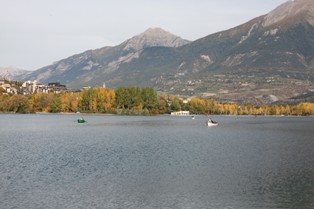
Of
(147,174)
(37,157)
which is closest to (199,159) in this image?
(147,174)

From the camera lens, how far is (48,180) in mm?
46344

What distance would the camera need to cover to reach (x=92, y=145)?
8438cm

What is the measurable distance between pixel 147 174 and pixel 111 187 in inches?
338

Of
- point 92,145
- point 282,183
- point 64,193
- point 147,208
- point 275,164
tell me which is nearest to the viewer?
point 147,208

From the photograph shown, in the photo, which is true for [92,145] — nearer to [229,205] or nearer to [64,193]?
[64,193]

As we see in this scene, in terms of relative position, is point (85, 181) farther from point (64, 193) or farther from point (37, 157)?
point (37, 157)

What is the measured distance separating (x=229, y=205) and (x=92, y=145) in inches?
2033

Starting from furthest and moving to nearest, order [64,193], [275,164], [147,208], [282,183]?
[275,164], [282,183], [64,193], [147,208]

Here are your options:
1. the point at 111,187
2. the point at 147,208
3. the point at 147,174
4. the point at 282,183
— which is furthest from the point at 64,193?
the point at 282,183

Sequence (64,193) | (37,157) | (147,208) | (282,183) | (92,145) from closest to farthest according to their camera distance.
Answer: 1. (147,208)
2. (64,193)
3. (282,183)
4. (37,157)
5. (92,145)

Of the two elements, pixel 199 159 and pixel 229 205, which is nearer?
pixel 229 205

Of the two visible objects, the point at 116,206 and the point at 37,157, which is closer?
the point at 116,206

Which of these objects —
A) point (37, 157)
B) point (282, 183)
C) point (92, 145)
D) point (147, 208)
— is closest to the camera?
point (147, 208)

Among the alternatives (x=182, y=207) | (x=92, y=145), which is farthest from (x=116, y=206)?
(x=92, y=145)
